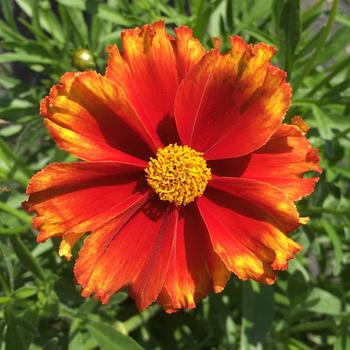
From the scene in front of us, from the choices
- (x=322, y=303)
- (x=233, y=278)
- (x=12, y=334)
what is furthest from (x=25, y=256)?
(x=322, y=303)

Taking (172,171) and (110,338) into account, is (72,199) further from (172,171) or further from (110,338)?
(110,338)

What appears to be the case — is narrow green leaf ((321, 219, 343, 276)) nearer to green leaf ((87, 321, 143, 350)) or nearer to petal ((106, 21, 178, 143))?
green leaf ((87, 321, 143, 350))

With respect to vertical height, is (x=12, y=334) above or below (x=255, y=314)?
above

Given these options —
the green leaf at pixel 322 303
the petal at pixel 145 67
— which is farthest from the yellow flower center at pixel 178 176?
the green leaf at pixel 322 303

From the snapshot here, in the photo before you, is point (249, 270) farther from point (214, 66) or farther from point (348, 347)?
point (348, 347)

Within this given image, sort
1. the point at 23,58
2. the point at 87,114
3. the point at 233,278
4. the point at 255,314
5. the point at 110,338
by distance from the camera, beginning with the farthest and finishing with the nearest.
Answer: the point at 233,278
the point at 23,58
the point at 255,314
the point at 110,338
the point at 87,114

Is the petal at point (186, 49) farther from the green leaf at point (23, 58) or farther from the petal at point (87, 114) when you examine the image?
the green leaf at point (23, 58)
